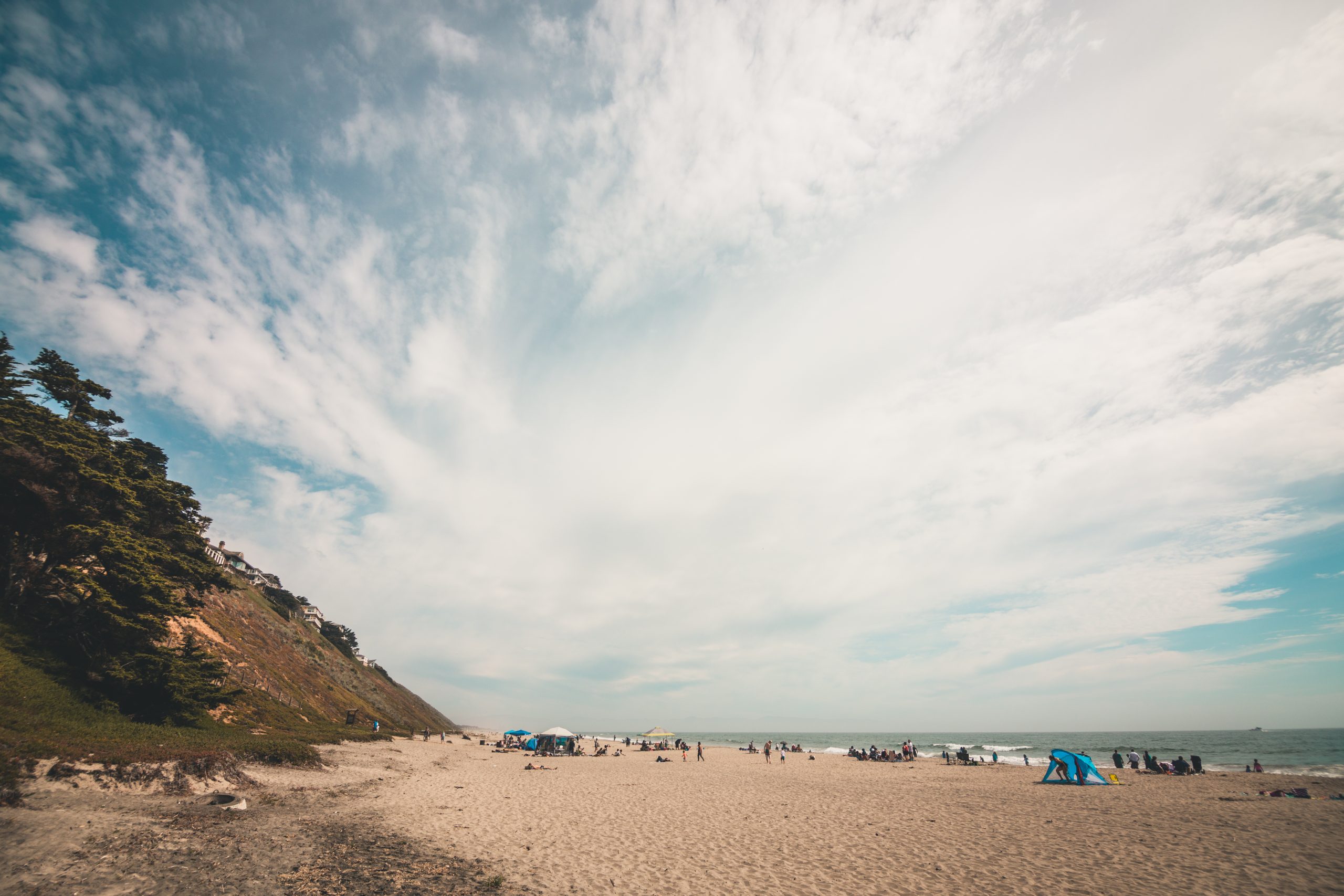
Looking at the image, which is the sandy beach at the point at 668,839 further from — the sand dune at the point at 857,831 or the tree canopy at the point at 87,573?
the tree canopy at the point at 87,573

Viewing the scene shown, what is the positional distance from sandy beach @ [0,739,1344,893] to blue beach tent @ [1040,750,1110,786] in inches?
105

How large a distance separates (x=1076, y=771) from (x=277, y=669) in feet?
174

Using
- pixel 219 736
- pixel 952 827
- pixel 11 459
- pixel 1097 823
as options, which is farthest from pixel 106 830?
pixel 1097 823

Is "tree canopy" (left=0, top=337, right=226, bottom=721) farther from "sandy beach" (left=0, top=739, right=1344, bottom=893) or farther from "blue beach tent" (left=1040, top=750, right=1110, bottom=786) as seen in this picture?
"blue beach tent" (left=1040, top=750, right=1110, bottom=786)

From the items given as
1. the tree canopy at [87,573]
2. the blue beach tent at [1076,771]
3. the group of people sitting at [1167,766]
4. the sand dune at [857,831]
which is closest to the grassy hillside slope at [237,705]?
the tree canopy at [87,573]

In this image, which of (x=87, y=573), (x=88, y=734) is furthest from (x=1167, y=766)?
(x=87, y=573)

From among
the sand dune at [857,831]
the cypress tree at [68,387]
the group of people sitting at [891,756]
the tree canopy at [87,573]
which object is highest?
the cypress tree at [68,387]

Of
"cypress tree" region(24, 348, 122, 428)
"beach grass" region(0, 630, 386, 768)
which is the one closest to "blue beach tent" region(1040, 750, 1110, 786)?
"beach grass" region(0, 630, 386, 768)

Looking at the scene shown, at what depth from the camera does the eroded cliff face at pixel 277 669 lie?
2905cm

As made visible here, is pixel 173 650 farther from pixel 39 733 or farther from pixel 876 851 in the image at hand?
pixel 876 851

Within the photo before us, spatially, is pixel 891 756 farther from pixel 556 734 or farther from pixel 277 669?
pixel 277 669

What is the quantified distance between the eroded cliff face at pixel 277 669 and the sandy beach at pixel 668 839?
32.7 feet

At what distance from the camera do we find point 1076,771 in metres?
27.0

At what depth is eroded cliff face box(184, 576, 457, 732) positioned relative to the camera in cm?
2905
